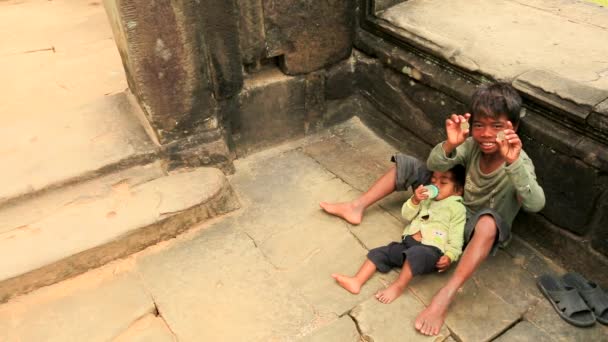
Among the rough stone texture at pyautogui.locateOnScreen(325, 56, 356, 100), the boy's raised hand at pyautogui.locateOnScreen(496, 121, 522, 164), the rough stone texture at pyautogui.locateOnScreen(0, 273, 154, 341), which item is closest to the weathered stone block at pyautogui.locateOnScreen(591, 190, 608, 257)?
the boy's raised hand at pyautogui.locateOnScreen(496, 121, 522, 164)

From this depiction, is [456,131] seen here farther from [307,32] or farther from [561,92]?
[307,32]

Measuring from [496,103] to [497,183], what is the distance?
0.36m

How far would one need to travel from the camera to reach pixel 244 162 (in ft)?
9.87

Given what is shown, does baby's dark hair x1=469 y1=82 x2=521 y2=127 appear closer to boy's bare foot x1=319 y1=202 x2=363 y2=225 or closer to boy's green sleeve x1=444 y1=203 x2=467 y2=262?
boy's green sleeve x1=444 y1=203 x2=467 y2=262

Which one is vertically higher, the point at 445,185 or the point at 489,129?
the point at 489,129

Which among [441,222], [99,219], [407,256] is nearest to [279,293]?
→ [407,256]

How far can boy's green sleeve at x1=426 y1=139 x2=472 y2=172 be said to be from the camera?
2248mm

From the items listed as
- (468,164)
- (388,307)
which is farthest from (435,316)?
(468,164)

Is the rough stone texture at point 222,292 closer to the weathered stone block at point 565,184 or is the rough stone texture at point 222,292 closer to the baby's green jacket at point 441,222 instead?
the baby's green jacket at point 441,222

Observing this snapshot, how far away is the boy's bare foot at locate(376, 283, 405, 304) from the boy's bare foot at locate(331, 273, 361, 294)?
0.10 meters

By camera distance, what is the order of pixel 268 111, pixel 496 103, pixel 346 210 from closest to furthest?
pixel 496 103, pixel 346 210, pixel 268 111

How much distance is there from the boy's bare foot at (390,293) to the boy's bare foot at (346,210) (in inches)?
18.7

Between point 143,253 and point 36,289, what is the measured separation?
1.57 feet

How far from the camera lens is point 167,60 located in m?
2.42
